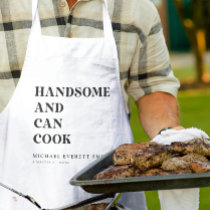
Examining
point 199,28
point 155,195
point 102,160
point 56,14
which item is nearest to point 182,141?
point 102,160

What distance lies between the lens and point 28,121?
7.84 feet

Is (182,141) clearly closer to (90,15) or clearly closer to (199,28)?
(90,15)

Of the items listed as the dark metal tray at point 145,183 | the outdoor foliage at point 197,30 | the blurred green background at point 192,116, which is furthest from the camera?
the outdoor foliage at point 197,30

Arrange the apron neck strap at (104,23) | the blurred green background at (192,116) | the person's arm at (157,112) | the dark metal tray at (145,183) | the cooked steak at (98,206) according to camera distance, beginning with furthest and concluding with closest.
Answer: the blurred green background at (192,116) → the person's arm at (157,112) → the apron neck strap at (104,23) → the cooked steak at (98,206) → the dark metal tray at (145,183)

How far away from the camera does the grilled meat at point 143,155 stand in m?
2.12

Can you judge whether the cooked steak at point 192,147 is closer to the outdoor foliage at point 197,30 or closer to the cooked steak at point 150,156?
the cooked steak at point 150,156

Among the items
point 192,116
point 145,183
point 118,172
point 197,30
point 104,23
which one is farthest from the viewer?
point 197,30

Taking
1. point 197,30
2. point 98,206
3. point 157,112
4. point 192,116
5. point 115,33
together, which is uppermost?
point 115,33

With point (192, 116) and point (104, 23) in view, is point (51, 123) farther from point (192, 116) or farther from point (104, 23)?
point (192, 116)

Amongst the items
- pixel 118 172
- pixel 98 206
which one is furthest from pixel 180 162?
pixel 98 206

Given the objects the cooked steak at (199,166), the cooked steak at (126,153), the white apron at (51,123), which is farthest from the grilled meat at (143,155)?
the white apron at (51,123)

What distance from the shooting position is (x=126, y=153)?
7.17 feet

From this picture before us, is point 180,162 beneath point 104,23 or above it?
beneath

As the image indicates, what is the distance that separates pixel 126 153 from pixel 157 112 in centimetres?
51
